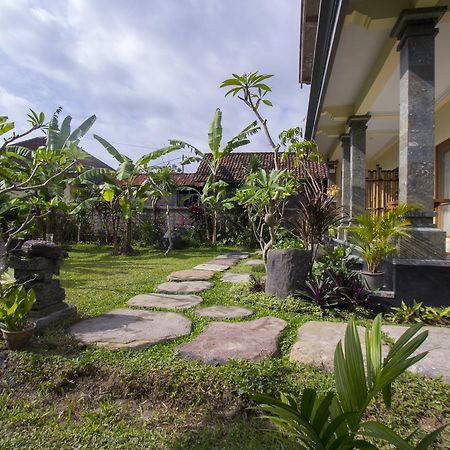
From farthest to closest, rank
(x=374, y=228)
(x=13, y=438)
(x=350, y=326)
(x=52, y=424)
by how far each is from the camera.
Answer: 1. (x=374, y=228)
2. (x=52, y=424)
3. (x=13, y=438)
4. (x=350, y=326)

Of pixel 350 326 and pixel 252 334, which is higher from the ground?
pixel 350 326

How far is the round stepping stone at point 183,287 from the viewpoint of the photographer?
493cm

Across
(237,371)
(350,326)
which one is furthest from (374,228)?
(350,326)

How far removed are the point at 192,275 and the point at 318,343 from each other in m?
3.64

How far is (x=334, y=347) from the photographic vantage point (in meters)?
2.68

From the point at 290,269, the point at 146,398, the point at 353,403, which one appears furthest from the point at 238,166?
the point at 353,403

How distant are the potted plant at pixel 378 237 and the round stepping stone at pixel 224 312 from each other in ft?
4.83

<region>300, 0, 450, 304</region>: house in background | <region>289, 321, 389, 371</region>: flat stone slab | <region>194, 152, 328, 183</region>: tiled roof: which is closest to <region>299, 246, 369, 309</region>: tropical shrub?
<region>300, 0, 450, 304</region>: house in background

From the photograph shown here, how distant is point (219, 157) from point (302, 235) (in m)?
6.98

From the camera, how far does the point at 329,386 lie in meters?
2.09

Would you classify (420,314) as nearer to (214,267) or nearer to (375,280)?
(375,280)

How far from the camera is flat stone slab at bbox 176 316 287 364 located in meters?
2.52

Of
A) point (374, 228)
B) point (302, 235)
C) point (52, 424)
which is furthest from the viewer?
point (302, 235)

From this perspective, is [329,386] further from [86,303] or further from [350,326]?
[86,303]
